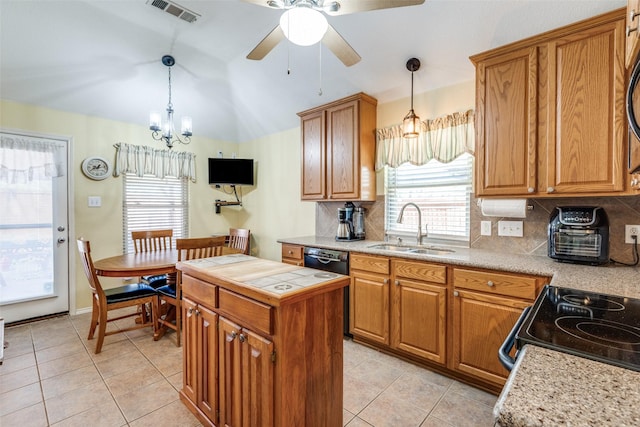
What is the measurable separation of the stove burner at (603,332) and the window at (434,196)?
180cm

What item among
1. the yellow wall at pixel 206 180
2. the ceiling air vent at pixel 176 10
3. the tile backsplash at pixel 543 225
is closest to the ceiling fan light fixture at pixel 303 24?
the ceiling air vent at pixel 176 10

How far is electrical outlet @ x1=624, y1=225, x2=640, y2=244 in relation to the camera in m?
1.90

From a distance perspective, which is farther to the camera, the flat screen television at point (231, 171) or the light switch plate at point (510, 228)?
the flat screen television at point (231, 171)

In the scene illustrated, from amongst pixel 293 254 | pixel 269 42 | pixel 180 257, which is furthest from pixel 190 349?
pixel 269 42

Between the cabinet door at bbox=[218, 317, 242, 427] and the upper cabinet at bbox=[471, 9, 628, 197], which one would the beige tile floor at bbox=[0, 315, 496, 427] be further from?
the upper cabinet at bbox=[471, 9, 628, 197]

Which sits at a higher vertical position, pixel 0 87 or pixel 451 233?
pixel 0 87

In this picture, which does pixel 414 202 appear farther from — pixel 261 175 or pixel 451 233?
pixel 261 175

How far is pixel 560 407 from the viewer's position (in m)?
0.49

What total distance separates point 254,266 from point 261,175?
10.3ft

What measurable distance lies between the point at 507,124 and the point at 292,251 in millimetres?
2267

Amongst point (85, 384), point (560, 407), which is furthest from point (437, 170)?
point (85, 384)

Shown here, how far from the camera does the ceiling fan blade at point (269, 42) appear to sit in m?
1.82

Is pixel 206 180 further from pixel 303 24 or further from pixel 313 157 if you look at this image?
pixel 303 24

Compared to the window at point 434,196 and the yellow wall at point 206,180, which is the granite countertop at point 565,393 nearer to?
the window at point 434,196
